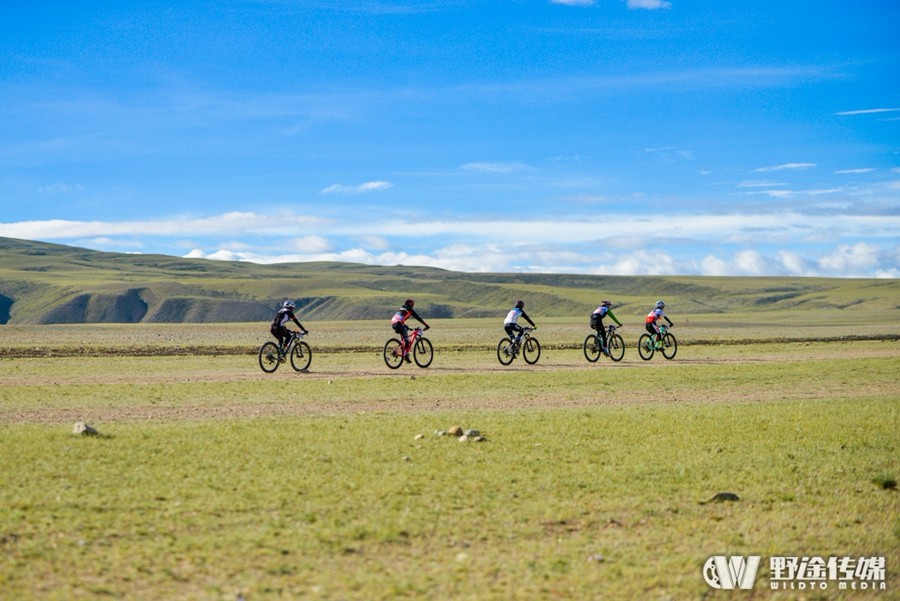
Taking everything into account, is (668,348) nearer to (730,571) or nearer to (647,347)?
(647,347)

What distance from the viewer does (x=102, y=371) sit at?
27469mm

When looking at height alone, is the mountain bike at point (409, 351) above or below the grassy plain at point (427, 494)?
above

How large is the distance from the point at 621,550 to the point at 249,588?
130 inches

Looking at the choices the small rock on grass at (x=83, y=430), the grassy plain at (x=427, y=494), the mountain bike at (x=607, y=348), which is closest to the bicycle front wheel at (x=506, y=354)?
the mountain bike at (x=607, y=348)

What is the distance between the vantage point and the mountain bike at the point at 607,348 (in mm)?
33094

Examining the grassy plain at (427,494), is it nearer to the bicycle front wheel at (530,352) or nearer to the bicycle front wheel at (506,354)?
the bicycle front wheel at (506,354)

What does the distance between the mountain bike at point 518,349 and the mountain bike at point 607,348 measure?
2191 mm

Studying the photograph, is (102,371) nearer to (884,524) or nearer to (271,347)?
(271,347)

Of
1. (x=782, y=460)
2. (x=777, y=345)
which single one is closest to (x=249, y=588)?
(x=782, y=460)

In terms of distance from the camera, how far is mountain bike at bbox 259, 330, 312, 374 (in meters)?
28.0

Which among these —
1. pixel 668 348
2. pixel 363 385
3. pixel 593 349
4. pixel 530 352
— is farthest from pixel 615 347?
pixel 363 385

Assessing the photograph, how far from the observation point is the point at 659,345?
34.7 metres

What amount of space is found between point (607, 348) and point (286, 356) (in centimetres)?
1223

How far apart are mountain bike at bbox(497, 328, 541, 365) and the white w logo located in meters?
23.4
